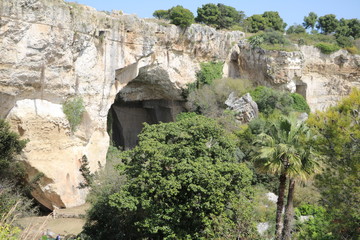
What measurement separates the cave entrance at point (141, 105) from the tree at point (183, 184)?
41.7 ft

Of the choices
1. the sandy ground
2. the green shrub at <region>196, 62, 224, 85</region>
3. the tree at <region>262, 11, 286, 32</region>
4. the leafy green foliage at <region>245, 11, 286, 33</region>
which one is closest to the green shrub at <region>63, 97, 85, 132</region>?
the sandy ground

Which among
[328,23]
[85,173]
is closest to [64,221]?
[85,173]

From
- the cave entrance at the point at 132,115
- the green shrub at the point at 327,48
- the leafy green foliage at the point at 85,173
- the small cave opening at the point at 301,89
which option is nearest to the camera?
the leafy green foliage at the point at 85,173

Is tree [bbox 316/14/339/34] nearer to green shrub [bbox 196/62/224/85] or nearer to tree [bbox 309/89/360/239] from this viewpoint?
green shrub [bbox 196/62/224/85]

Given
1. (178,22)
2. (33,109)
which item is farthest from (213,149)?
(178,22)

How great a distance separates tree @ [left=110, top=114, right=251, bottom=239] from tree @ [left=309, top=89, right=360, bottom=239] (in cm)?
328

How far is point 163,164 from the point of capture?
1296cm

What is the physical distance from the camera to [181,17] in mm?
26000

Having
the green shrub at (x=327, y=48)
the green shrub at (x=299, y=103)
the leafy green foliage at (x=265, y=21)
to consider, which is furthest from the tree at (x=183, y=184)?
the leafy green foliage at (x=265, y=21)

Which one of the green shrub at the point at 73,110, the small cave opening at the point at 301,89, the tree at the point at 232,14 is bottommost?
the green shrub at the point at 73,110

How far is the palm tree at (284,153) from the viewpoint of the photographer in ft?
39.4

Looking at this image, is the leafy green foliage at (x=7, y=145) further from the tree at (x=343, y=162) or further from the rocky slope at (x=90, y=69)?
the tree at (x=343, y=162)

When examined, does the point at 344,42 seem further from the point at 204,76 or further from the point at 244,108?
the point at 204,76

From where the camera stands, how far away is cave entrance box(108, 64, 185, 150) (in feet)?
89.6
